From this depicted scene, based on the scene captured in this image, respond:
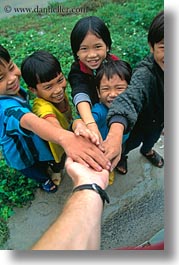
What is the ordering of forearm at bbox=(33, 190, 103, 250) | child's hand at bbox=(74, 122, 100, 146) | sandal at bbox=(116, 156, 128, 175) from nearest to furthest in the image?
forearm at bbox=(33, 190, 103, 250) < child's hand at bbox=(74, 122, 100, 146) < sandal at bbox=(116, 156, 128, 175)

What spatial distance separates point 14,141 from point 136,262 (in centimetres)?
36

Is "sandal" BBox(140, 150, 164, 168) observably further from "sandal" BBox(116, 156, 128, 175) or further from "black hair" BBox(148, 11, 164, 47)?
"black hair" BBox(148, 11, 164, 47)

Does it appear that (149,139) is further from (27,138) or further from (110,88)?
(27,138)

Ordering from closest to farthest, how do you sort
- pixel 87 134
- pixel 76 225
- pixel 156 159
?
pixel 76 225, pixel 87 134, pixel 156 159

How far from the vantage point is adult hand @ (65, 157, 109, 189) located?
76cm

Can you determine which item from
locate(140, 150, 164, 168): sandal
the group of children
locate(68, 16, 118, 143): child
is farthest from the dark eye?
locate(140, 150, 164, 168): sandal

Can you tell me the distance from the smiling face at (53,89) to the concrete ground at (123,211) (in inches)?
6.9

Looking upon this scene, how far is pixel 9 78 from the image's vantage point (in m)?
0.88

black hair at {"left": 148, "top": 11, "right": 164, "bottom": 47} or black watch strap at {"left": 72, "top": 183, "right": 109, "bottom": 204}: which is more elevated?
black hair at {"left": 148, "top": 11, "right": 164, "bottom": 47}

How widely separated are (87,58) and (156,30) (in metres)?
0.15

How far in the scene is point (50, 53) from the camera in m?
0.92

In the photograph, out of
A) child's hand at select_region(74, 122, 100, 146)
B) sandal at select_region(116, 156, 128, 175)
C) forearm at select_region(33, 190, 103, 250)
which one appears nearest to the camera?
forearm at select_region(33, 190, 103, 250)

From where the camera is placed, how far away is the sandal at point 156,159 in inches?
36.7

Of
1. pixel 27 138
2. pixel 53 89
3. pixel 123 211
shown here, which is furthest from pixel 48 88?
pixel 123 211
